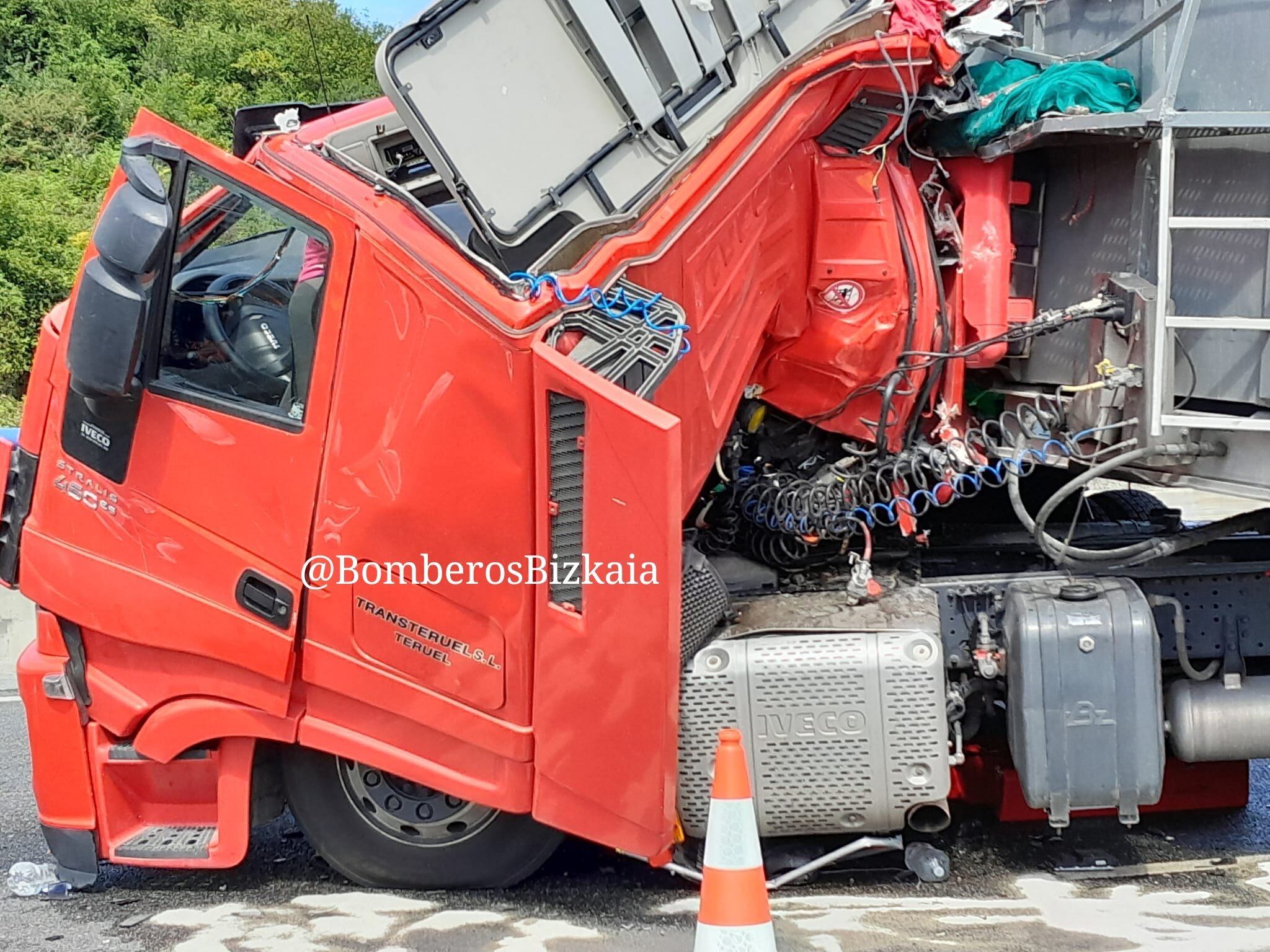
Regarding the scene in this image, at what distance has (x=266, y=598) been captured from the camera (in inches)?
136

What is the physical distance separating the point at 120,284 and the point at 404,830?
1.75 metres

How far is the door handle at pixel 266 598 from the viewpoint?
135 inches

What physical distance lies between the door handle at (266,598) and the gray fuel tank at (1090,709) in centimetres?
206

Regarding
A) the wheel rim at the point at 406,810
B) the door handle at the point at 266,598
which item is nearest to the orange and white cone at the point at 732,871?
the wheel rim at the point at 406,810

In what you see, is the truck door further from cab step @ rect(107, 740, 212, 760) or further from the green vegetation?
the green vegetation

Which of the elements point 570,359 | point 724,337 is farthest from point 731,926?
point 724,337

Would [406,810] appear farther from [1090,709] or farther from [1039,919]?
[1090,709]

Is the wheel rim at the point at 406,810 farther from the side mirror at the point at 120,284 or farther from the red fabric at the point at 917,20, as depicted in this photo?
the red fabric at the point at 917,20

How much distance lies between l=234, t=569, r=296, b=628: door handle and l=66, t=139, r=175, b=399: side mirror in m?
0.60

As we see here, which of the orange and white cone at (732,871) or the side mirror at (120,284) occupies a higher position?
the side mirror at (120,284)

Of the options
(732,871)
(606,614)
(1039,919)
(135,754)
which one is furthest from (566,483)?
(1039,919)

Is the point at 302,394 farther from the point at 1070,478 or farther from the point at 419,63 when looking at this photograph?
the point at 1070,478

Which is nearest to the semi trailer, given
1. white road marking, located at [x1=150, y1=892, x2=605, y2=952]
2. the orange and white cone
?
white road marking, located at [x1=150, y1=892, x2=605, y2=952]

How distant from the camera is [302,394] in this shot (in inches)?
134
